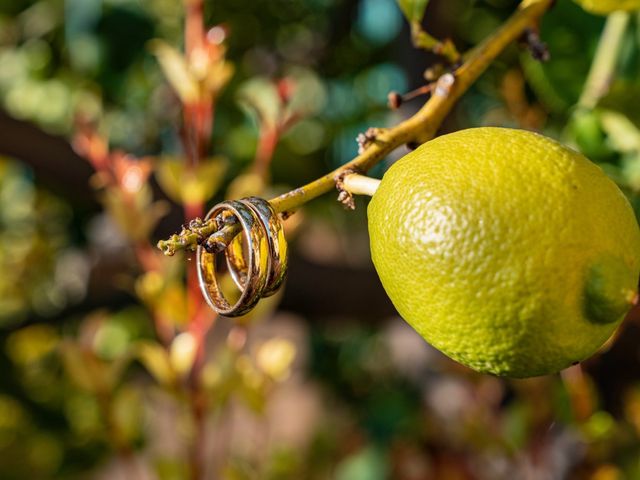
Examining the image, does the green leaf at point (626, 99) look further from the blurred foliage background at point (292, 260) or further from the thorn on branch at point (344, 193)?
the thorn on branch at point (344, 193)

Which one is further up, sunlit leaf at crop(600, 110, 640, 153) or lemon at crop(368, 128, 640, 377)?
lemon at crop(368, 128, 640, 377)

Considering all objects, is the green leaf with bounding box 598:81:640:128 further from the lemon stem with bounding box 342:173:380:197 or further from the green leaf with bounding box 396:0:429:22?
the lemon stem with bounding box 342:173:380:197

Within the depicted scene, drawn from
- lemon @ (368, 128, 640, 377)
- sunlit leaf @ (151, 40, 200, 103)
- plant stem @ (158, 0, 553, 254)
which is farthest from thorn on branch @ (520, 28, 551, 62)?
sunlit leaf @ (151, 40, 200, 103)

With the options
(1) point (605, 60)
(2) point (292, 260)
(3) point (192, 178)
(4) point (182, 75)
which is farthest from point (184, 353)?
(2) point (292, 260)

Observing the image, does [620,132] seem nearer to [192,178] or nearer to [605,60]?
[605,60]

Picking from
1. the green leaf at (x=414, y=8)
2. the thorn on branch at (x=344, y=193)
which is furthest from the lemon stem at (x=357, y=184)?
the green leaf at (x=414, y=8)

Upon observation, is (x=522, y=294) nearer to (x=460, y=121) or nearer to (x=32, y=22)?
(x=460, y=121)
